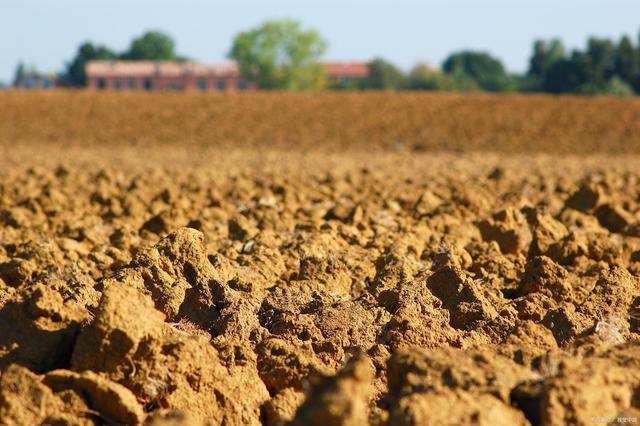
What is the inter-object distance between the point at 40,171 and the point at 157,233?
335 inches

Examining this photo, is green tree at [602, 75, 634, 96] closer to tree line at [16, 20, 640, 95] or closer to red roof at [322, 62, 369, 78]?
tree line at [16, 20, 640, 95]

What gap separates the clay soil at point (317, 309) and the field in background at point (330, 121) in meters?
18.2

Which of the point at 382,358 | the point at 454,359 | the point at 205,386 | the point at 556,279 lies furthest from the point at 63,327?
the point at 556,279

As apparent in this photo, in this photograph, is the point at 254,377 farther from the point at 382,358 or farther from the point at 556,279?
the point at 556,279

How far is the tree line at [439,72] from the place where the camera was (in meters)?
61.7

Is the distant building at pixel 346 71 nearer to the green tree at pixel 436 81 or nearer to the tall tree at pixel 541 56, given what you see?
the green tree at pixel 436 81

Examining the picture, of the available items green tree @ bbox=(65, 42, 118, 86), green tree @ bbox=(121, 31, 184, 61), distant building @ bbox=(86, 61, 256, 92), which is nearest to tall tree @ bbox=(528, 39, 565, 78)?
distant building @ bbox=(86, 61, 256, 92)

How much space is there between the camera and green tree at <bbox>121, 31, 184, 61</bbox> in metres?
108

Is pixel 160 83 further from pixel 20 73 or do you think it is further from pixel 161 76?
pixel 20 73

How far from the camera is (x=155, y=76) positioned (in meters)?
81.8

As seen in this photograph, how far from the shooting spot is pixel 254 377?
4.53 metres

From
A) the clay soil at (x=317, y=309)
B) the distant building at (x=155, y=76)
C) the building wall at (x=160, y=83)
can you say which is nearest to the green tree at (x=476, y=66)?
the building wall at (x=160, y=83)

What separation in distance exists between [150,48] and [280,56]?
29.5m

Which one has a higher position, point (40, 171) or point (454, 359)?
point (454, 359)
